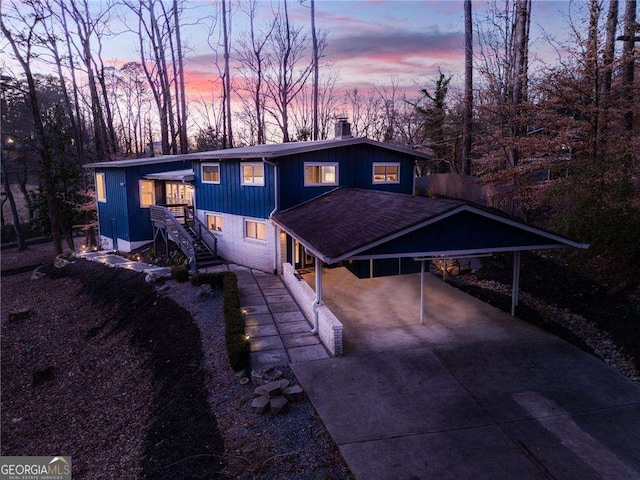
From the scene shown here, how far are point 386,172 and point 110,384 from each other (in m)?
13.2

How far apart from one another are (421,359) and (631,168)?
9.56 meters

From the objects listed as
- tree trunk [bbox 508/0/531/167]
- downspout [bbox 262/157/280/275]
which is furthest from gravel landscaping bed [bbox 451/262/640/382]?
downspout [bbox 262/157/280/275]

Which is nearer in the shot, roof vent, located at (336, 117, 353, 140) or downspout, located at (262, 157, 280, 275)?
downspout, located at (262, 157, 280, 275)

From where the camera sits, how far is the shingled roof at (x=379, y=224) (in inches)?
388

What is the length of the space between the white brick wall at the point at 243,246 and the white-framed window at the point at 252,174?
147 centimetres

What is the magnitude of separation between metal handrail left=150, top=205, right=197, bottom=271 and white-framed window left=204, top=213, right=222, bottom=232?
134 cm

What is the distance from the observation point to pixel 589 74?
1445cm

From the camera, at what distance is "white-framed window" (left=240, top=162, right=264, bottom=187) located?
17375mm

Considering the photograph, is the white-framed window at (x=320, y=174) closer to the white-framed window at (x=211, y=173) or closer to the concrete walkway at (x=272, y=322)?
the concrete walkway at (x=272, y=322)

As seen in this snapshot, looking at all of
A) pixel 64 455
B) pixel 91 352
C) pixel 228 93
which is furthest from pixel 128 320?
pixel 228 93

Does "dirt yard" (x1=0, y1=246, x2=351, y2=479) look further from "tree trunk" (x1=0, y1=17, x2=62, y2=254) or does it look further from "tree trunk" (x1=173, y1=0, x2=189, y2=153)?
"tree trunk" (x1=173, y1=0, x2=189, y2=153)

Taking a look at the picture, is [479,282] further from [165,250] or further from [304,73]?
[304,73]

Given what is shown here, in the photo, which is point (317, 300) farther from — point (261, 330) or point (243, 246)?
point (243, 246)

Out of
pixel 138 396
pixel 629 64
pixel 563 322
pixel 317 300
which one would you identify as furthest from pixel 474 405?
pixel 629 64
